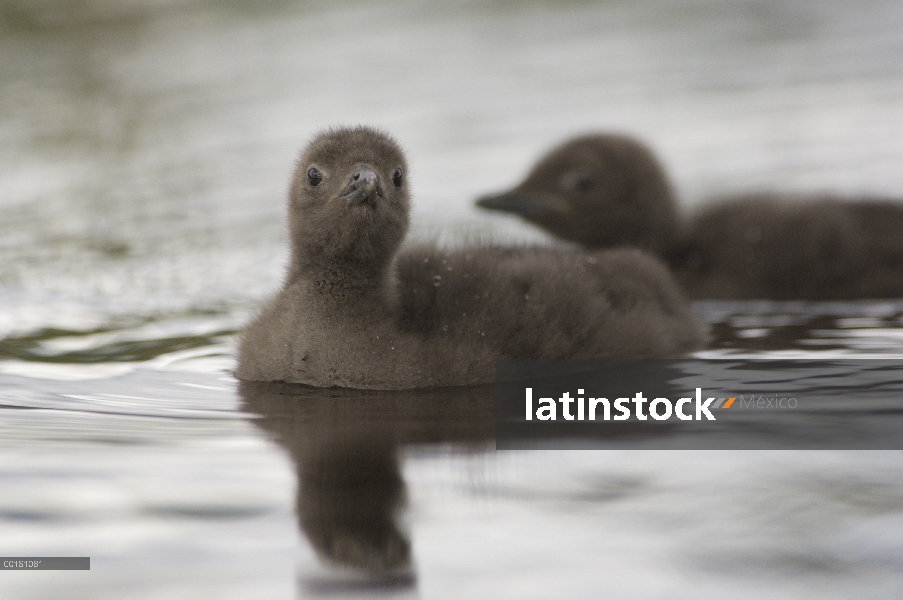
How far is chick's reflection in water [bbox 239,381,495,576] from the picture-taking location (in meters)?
3.16

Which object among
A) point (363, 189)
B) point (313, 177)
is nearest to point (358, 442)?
point (363, 189)

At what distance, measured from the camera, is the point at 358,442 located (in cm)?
410

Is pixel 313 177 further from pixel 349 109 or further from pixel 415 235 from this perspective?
pixel 349 109

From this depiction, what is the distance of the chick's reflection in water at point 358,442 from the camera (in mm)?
3164

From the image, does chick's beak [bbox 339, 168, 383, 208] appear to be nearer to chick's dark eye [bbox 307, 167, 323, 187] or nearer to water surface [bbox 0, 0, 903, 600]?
chick's dark eye [bbox 307, 167, 323, 187]

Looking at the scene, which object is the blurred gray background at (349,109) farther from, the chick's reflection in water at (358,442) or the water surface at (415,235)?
the chick's reflection in water at (358,442)

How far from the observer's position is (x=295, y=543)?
3164mm

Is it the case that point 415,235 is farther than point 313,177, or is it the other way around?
point 415,235

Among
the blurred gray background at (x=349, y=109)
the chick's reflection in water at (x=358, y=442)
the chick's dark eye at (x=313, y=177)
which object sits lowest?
the chick's reflection in water at (x=358, y=442)

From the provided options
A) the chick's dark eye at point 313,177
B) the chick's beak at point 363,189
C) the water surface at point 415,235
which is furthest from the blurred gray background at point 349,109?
the chick's beak at point 363,189

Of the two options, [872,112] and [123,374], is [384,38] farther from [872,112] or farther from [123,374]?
[123,374]

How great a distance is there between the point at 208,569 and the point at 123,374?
2.40 metres

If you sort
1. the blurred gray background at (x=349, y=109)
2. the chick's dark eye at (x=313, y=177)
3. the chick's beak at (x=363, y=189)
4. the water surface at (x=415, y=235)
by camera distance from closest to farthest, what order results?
the water surface at (x=415, y=235)
the chick's beak at (x=363, y=189)
the chick's dark eye at (x=313, y=177)
the blurred gray background at (x=349, y=109)

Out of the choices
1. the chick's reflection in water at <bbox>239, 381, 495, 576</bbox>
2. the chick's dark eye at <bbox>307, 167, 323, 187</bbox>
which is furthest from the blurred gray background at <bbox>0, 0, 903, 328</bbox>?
the chick's reflection in water at <bbox>239, 381, 495, 576</bbox>
